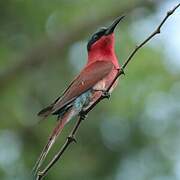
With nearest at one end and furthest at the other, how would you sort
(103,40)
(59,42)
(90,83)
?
(90,83), (103,40), (59,42)

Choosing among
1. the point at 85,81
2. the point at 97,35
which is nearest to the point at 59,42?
the point at 97,35

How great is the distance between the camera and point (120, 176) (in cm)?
808

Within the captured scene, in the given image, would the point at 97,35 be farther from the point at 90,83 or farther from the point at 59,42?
the point at 59,42

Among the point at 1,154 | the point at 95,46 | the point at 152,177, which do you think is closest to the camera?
the point at 95,46

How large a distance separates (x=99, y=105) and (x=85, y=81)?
3809 mm

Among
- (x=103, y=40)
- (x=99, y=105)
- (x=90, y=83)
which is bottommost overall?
(x=90, y=83)

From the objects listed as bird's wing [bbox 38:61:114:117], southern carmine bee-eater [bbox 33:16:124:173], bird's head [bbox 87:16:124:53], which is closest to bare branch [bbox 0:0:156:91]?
southern carmine bee-eater [bbox 33:16:124:173]

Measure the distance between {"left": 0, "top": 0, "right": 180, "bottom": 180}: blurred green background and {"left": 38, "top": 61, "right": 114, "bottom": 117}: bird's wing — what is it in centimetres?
300

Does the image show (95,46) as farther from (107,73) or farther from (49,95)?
(49,95)

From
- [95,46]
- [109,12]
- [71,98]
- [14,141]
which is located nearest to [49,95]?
[14,141]

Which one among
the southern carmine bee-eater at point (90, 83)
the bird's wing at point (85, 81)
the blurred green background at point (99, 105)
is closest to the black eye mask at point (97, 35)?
the southern carmine bee-eater at point (90, 83)

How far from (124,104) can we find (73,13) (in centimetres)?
127

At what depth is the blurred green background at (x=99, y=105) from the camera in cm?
767

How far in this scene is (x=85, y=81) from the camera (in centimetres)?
424
